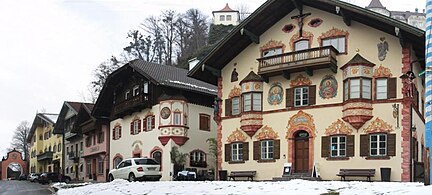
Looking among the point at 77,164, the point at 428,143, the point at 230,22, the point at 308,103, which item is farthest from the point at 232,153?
the point at 230,22

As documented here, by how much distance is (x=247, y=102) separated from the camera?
3366 cm

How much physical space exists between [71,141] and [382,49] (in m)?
43.2

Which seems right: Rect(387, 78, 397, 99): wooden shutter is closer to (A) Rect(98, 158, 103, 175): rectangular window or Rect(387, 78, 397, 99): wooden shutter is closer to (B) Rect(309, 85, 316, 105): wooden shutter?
(B) Rect(309, 85, 316, 105): wooden shutter

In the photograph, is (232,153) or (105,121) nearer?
(232,153)

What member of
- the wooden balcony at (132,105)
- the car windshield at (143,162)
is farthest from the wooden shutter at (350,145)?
the wooden balcony at (132,105)

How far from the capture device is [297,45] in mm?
32125

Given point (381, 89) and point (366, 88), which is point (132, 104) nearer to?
point (366, 88)

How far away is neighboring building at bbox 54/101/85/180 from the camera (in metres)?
60.1

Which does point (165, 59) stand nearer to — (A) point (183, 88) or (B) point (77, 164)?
(B) point (77, 164)

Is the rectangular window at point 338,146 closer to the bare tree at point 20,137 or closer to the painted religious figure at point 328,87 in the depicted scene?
the painted religious figure at point 328,87

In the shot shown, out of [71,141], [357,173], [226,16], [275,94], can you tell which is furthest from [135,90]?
[226,16]

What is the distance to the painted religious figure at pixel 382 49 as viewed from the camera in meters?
29.2

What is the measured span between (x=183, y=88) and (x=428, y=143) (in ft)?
86.0

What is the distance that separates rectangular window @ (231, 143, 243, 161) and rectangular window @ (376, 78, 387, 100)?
872 cm
